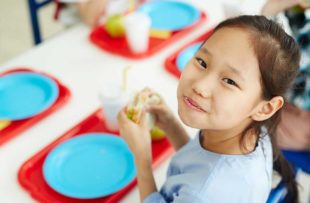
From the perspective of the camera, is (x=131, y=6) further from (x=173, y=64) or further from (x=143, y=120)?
(x=143, y=120)

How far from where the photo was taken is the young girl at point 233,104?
733mm

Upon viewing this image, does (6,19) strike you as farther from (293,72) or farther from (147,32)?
(293,72)

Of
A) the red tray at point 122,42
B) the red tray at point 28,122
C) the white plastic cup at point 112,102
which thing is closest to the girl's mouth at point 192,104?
the white plastic cup at point 112,102

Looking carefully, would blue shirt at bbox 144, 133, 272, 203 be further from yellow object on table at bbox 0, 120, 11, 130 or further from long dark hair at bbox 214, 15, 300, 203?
yellow object on table at bbox 0, 120, 11, 130

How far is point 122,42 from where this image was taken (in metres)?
1.43

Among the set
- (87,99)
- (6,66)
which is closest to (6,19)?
(6,66)

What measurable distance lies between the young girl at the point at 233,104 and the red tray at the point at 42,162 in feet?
0.49

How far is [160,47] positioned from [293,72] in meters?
0.68

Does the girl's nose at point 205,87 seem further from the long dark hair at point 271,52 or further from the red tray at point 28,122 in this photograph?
the red tray at point 28,122

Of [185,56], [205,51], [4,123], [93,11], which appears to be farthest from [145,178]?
[93,11]

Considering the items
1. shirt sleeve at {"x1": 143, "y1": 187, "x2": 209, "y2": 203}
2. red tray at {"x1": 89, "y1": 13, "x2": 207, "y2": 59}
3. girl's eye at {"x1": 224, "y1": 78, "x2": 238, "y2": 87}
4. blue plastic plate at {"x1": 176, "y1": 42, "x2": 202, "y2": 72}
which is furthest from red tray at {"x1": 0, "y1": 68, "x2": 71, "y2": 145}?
girl's eye at {"x1": 224, "y1": 78, "x2": 238, "y2": 87}

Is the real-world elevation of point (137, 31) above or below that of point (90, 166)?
above

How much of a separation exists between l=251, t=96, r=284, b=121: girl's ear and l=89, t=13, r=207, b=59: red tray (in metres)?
0.63

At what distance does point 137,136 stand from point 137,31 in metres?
0.49
